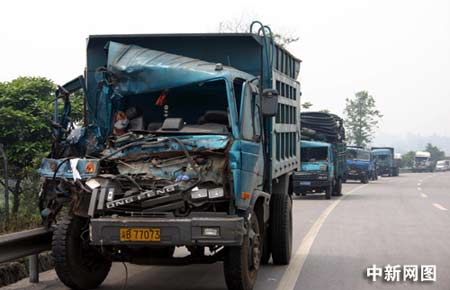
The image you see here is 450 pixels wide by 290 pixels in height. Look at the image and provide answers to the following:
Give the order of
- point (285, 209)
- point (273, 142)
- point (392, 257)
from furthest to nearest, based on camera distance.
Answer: point (392, 257)
point (285, 209)
point (273, 142)

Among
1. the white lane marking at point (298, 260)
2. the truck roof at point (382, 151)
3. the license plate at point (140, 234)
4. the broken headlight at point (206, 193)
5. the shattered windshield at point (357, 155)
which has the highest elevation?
the truck roof at point (382, 151)

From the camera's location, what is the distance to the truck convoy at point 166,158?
671cm

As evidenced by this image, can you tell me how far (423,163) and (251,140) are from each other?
290ft

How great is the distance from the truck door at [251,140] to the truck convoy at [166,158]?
0.01 meters

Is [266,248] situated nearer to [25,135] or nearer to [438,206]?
[25,135]

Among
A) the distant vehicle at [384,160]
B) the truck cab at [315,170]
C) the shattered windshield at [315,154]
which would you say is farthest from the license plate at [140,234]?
the distant vehicle at [384,160]

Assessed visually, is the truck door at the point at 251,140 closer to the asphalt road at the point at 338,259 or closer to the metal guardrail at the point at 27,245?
the asphalt road at the point at 338,259

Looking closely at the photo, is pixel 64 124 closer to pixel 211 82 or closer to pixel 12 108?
pixel 211 82

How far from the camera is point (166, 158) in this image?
279 inches

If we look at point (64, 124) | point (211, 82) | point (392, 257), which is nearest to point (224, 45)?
point (211, 82)

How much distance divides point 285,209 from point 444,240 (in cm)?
449

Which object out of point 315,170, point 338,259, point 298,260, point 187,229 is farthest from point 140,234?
point 315,170

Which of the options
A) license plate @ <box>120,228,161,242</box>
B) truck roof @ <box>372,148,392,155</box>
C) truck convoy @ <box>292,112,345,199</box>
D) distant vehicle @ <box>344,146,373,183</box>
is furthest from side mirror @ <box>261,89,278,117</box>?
truck roof @ <box>372,148,392,155</box>

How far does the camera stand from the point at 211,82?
781 cm
